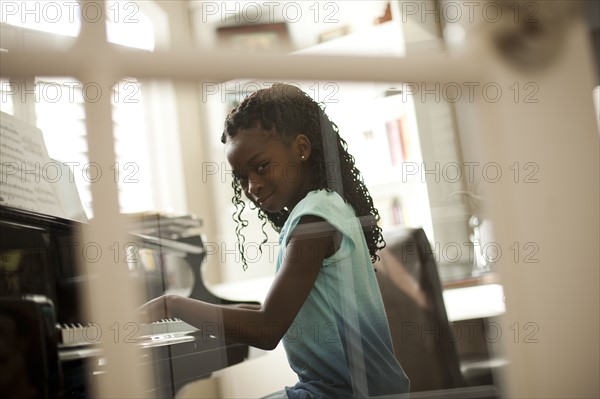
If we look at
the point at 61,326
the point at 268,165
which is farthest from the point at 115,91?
the point at 61,326

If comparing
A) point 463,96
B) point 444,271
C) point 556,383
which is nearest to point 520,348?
point 556,383

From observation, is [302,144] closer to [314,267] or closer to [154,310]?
[314,267]

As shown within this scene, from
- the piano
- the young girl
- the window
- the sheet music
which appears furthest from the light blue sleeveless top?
the sheet music

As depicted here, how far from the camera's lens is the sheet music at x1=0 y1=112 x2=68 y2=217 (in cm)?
85

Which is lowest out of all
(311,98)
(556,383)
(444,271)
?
(556,383)

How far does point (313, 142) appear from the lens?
0.72 m

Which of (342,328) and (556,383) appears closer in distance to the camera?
(556,383)

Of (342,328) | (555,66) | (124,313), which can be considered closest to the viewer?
(124,313)

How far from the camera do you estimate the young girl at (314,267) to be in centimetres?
68

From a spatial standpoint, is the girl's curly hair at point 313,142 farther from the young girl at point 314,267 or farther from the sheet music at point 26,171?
the sheet music at point 26,171

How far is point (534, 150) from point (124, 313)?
1.40 ft

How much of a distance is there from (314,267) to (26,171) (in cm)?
53

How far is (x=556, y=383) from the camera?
549mm

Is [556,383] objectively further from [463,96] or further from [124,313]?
[124,313]
